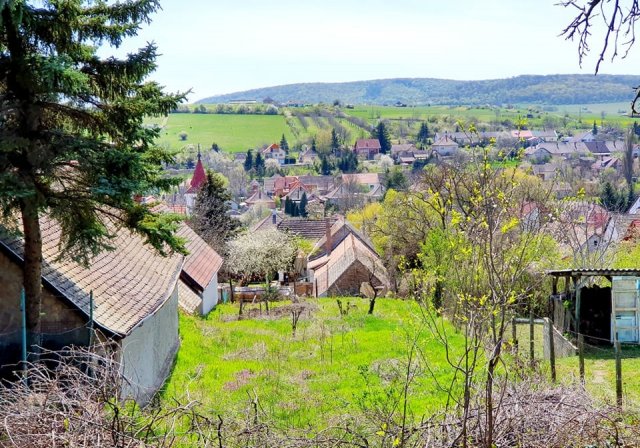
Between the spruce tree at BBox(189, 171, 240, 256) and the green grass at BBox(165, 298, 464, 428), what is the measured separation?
18750mm

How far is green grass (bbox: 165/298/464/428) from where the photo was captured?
1207 cm

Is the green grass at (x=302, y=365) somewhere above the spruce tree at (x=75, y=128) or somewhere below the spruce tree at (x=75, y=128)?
below

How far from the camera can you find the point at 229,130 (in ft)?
547

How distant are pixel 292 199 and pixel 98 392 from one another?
95.7 metres

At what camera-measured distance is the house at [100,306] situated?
34.1 ft

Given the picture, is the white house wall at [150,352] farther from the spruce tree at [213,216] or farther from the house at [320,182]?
the house at [320,182]

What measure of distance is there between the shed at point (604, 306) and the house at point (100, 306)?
1035 cm

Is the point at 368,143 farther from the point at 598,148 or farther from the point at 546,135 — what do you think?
the point at 598,148

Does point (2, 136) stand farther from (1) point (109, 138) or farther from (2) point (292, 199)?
(2) point (292, 199)

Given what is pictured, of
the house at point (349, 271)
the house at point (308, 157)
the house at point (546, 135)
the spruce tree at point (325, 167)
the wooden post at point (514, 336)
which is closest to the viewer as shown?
the wooden post at point (514, 336)

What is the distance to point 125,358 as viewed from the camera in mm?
11516

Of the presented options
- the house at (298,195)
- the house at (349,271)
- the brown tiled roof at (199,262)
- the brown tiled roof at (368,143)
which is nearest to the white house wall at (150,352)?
the brown tiled roof at (199,262)

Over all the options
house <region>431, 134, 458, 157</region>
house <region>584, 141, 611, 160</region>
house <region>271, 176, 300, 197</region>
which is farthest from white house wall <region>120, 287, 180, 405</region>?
house <region>584, 141, 611, 160</region>

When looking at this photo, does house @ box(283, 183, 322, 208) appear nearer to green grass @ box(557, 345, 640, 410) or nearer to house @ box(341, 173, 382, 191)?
house @ box(341, 173, 382, 191)
